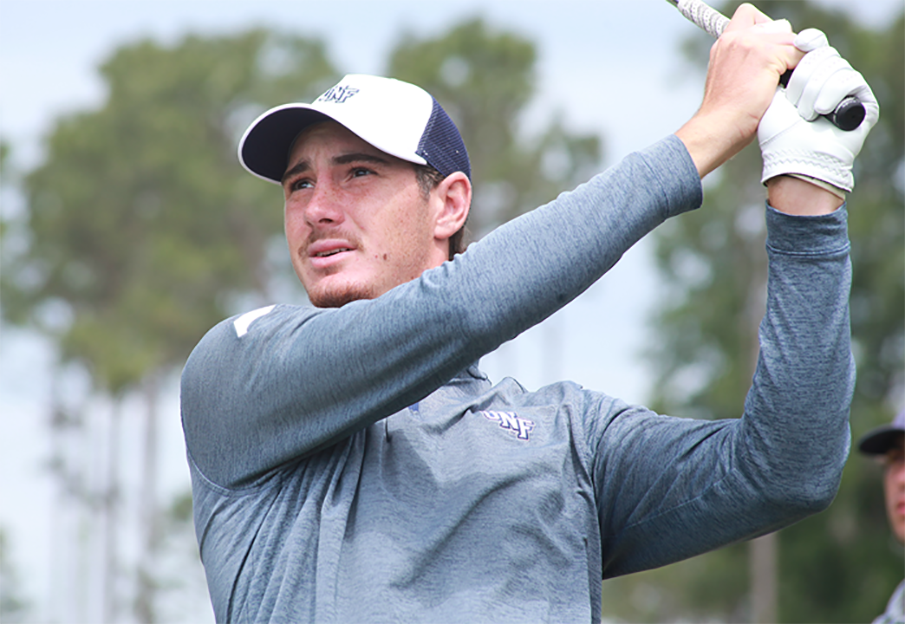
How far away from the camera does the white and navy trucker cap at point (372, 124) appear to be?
104 inches

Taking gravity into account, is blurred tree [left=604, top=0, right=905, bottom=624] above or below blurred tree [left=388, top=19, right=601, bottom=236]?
below

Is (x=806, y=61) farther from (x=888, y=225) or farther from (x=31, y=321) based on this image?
(x=31, y=321)

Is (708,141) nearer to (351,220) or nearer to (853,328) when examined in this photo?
(351,220)

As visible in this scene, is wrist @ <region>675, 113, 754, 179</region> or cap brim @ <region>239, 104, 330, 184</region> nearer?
wrist @ <region>675, 113, 754, 179</region>

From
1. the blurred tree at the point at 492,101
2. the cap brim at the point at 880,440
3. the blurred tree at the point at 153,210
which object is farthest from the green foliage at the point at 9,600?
the cap brim at the point at 880,440

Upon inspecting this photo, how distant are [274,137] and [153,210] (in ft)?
97.7

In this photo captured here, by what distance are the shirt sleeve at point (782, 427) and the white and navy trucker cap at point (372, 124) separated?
0.85 m

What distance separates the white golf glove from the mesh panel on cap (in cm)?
80

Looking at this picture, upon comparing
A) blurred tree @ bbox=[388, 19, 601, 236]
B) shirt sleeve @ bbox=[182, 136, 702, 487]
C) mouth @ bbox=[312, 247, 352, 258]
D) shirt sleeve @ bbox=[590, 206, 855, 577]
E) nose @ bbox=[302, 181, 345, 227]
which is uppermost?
blurred tree @ bbox=[388, 19, 601, 236]

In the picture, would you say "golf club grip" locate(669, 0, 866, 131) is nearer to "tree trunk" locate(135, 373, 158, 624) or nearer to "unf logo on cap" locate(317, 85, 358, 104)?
"unf logo on cap" locate(317, 85, 358, 104)

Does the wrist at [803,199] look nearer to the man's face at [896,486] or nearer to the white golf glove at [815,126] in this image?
the white golf glove at [815,126]

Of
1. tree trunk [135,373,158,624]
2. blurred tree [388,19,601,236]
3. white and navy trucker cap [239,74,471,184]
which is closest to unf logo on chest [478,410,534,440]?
white and navy trucker cap [239,74,471,184]

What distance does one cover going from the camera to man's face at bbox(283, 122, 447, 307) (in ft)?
8.64

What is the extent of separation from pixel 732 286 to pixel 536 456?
22570 mm
